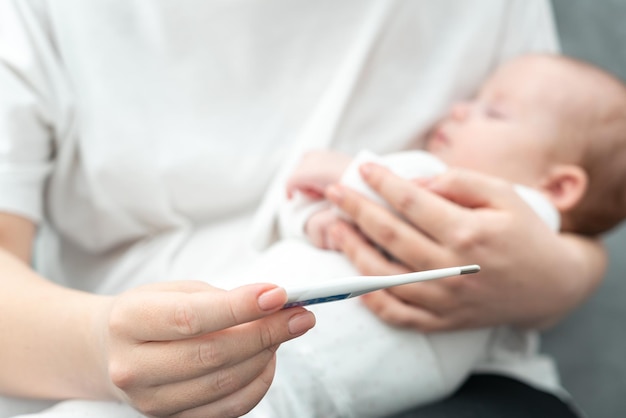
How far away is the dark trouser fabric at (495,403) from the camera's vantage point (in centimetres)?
66

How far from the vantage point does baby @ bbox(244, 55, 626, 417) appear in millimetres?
618

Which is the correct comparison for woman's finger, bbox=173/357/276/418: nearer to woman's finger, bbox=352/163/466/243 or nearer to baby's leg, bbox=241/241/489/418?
baby's leg, bbox=241/241/489/418

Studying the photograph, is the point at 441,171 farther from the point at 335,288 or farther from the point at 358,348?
the point at 335,288

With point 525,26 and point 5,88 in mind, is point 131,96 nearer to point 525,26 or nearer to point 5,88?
point 5,88

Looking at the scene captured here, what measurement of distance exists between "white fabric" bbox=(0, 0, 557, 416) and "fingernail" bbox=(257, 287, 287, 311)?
23 cm

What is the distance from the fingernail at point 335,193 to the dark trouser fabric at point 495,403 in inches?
9.0

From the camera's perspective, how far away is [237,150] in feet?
2.43

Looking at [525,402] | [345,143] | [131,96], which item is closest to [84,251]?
[131,96]

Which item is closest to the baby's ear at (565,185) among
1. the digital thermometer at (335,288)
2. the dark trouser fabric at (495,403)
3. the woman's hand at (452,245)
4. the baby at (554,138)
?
the baby at (554,138)

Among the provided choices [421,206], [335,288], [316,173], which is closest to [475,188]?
[421,206]

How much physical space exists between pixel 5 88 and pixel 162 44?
0.54ft

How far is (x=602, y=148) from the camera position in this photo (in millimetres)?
789

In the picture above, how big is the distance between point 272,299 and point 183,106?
40cm

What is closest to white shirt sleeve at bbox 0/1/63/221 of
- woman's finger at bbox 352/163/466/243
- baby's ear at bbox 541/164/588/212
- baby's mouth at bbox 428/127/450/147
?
woman's finger at bbox 352/163/466/243
